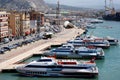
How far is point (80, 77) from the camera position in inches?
1220

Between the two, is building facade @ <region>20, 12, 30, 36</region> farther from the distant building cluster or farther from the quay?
the quay

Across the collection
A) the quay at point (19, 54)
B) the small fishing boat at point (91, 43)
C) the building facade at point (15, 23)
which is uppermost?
the building facade at point (15, 23)

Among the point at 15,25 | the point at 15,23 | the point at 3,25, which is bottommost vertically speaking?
the point at 15,25

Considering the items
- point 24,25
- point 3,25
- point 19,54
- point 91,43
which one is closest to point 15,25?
point 24,25

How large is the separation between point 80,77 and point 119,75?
303 cm

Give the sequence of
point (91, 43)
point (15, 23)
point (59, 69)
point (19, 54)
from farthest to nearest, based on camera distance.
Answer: point (15, 23) < point (91, 43) < point (19, 54) < point (59, 69)

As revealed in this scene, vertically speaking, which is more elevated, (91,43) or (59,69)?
(59,69)

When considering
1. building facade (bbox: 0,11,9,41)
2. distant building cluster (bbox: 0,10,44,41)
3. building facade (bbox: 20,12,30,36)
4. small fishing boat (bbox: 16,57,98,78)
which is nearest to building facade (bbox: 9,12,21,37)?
distant building cluster (bbox: 0,10,44,41)

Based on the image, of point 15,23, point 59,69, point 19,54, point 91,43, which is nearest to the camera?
point 59,69

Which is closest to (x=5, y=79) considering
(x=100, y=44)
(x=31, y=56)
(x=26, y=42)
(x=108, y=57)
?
(x=31, y=56)

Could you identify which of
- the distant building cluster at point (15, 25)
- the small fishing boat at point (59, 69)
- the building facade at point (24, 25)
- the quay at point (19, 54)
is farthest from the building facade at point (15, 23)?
the small fishing boat at point (59, 69)

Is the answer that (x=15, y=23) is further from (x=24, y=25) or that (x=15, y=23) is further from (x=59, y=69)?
(x=59, y=69)

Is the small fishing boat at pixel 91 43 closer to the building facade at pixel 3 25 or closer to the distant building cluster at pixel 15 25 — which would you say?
the building facade at pixel 3 25

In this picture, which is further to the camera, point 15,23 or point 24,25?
point 24,25
